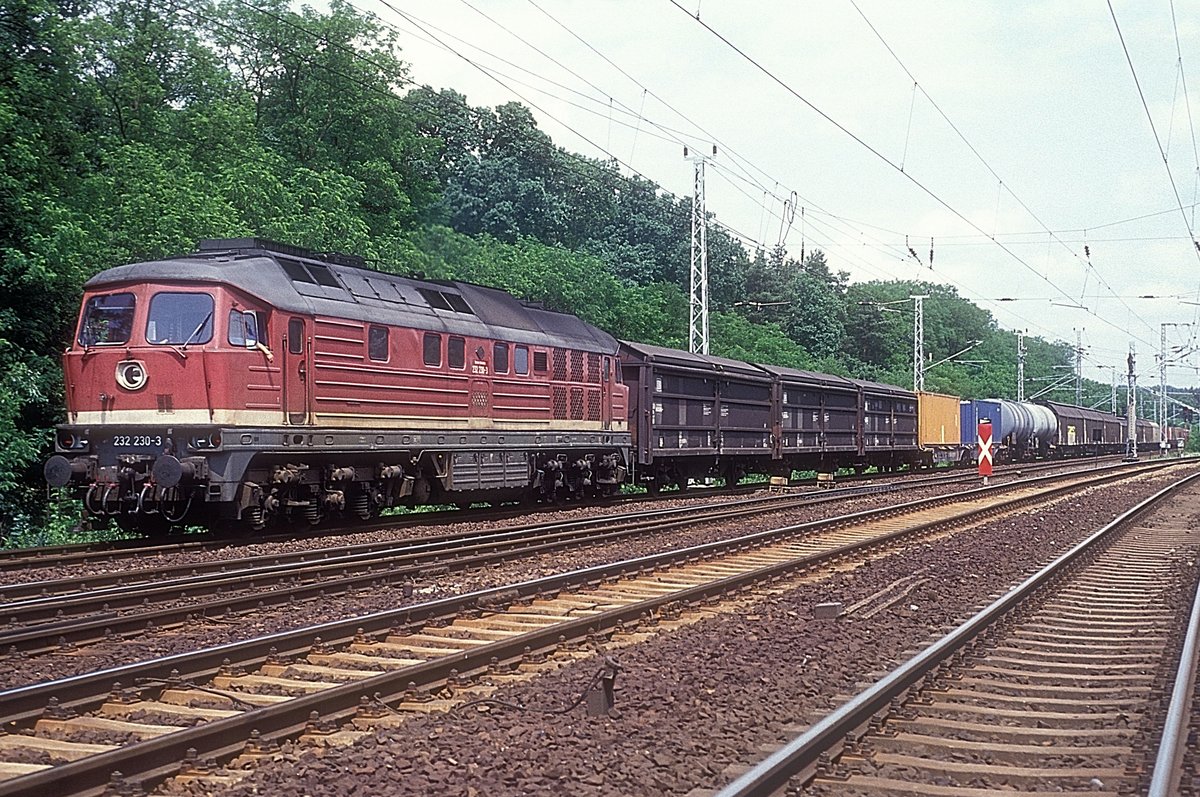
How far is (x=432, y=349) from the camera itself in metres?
18.5

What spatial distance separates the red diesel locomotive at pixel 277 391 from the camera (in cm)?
1479

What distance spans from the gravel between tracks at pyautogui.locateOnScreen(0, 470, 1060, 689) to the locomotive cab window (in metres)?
2.71

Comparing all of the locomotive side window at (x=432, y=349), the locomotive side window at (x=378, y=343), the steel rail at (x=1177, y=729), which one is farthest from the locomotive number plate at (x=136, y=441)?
the steel rail at (x=1177, y=729)

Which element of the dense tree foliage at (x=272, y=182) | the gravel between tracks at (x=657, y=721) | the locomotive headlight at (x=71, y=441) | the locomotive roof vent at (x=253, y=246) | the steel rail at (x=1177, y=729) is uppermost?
the dense tree foliage at (x=272, y=182)

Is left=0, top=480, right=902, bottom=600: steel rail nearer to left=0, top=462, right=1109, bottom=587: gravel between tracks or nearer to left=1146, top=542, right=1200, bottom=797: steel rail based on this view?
left=0, top=462, right=1109, bottom=587: gravel between tracks

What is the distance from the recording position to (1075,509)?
2423 centimetres

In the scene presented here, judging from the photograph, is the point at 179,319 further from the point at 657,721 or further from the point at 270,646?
the point at 657,721

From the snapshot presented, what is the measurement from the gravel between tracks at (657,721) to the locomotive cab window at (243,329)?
306 inches

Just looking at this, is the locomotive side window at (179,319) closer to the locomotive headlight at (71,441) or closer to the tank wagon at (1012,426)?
the locomotive headlight at (71,441)

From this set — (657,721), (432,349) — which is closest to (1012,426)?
(432,349)

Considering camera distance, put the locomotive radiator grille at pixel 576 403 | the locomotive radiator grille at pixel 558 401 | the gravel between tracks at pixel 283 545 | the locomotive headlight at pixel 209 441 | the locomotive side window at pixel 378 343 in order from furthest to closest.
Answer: the locomotive radiator grille at pixel 576 403 → the locomotive radiator grille at pixel 558 401 → the locomotive side window at pixel 378 343 → the locomotive headlight at pixel 209 441 → the gravel between tracks at pixel 283 545

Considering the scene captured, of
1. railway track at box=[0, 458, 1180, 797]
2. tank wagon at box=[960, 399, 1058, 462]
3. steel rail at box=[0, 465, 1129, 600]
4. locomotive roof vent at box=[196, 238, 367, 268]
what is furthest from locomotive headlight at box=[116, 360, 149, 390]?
tank wagon at box=[960, 399, 1058, 462]

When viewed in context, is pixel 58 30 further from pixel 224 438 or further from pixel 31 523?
pixel 224 438

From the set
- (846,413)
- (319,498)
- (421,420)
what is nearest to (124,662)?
(319,498)
